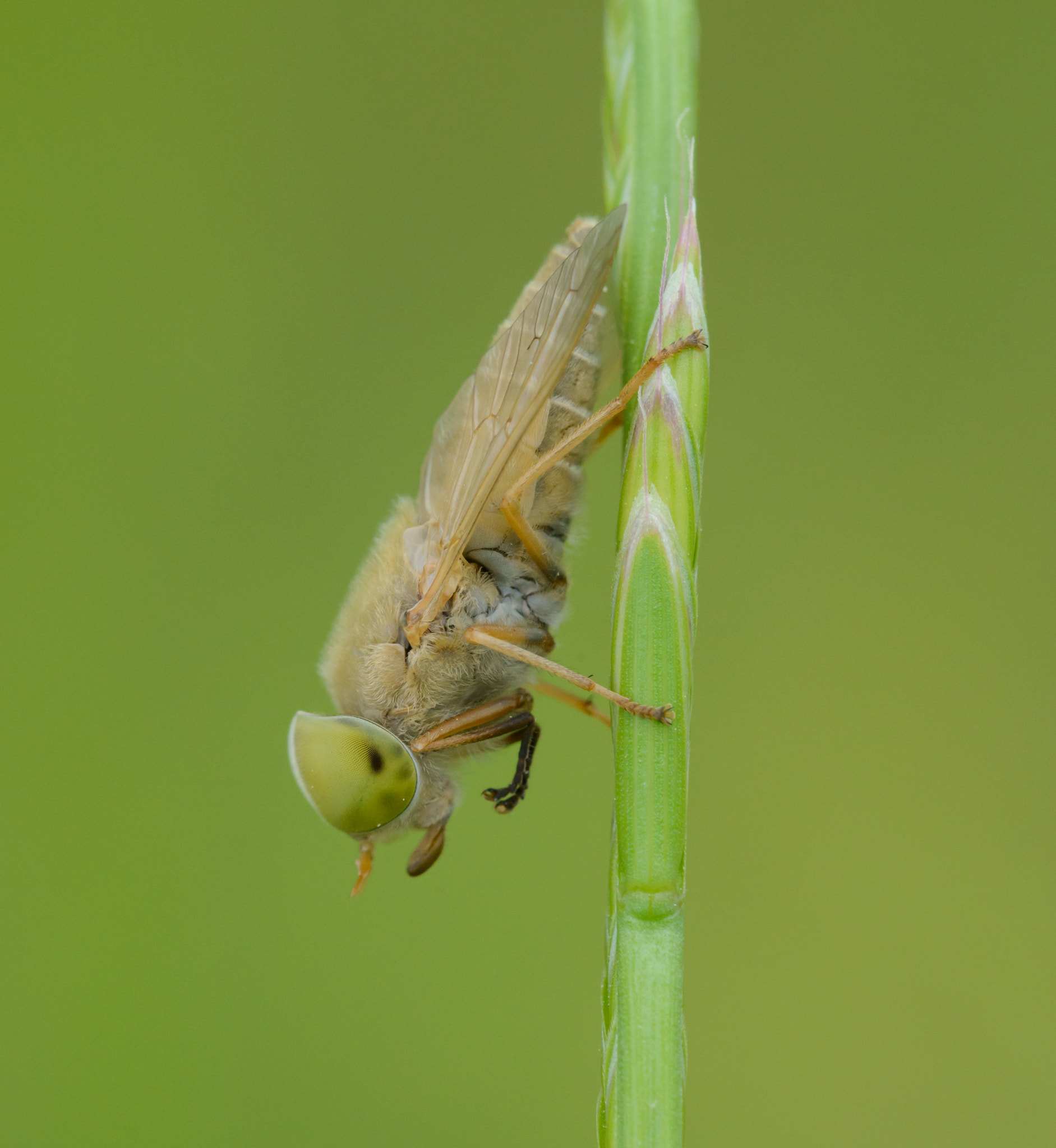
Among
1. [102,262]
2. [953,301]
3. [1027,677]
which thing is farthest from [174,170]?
[1027,677]

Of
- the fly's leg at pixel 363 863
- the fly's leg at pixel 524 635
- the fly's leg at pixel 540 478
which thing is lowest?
the fly's leg at pixel 363 863

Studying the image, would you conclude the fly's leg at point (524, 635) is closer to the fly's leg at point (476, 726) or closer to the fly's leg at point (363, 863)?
the fly's leg at point (476, 726)

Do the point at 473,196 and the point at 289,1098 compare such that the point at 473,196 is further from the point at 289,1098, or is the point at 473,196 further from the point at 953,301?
the point at 289,1098

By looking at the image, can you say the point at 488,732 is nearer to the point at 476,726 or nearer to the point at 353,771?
the point at 476,726

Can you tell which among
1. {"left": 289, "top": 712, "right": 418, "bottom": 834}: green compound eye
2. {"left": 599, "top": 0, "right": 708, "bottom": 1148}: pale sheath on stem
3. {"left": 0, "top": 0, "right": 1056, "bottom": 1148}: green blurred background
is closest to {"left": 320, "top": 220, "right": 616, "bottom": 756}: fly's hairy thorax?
{"left": 289, "top": 712, "right": 418, "bottom": 834}: green compound eye

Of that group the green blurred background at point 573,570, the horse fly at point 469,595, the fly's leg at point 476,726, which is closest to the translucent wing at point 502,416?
the horse fly at point 469,595

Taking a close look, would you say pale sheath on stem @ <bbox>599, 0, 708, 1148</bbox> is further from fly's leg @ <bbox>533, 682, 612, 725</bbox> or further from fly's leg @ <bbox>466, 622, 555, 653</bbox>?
fly's leg @ <bbox>533, 682, 612, 725</bbox>

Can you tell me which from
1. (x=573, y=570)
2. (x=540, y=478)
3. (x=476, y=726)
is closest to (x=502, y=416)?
(x=540, y=478)
